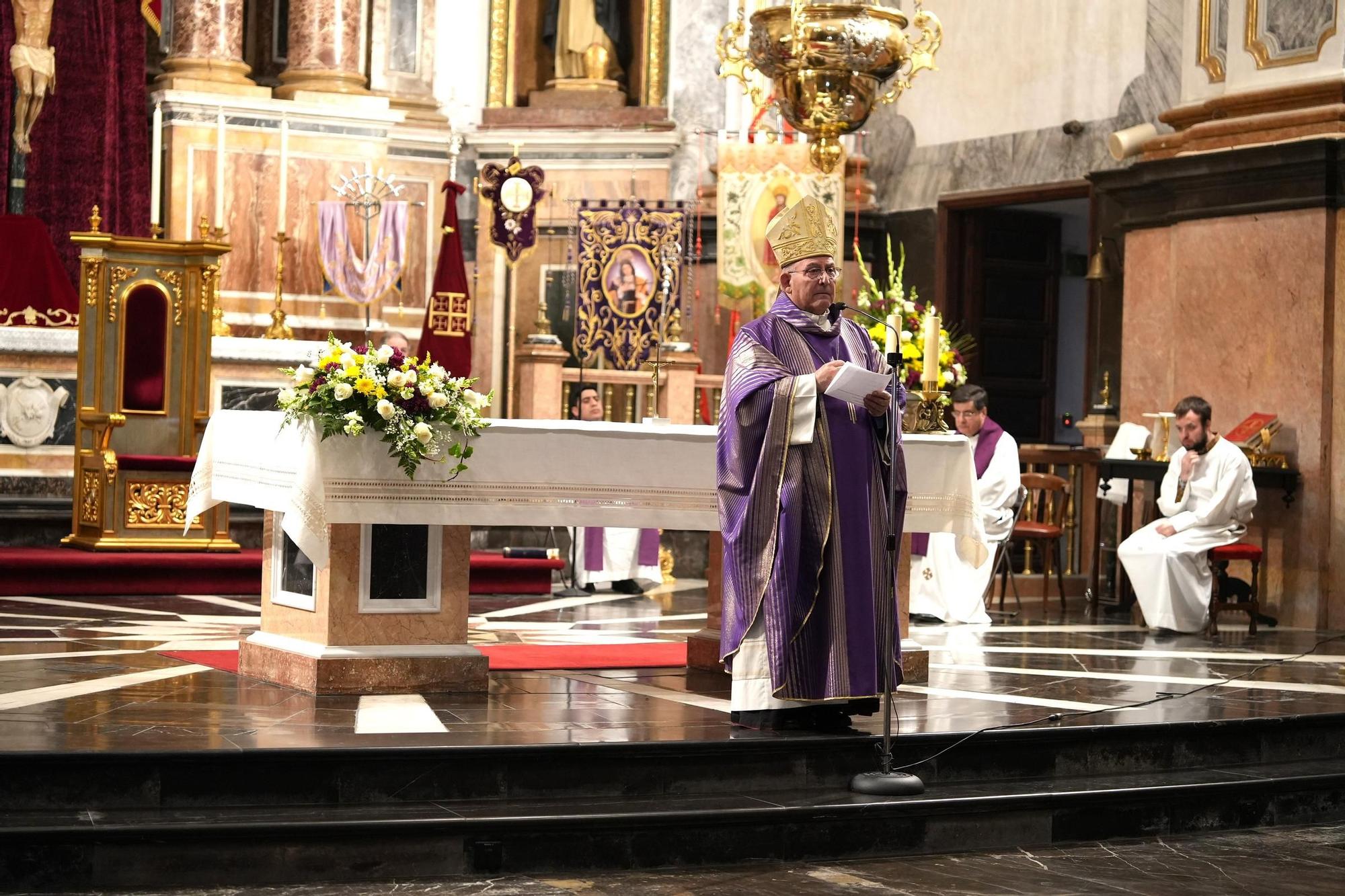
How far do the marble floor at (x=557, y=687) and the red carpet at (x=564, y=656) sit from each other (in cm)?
11

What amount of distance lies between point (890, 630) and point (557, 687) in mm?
1554

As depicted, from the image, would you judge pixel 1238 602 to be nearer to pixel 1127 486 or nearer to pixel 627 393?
pixel 1127 486

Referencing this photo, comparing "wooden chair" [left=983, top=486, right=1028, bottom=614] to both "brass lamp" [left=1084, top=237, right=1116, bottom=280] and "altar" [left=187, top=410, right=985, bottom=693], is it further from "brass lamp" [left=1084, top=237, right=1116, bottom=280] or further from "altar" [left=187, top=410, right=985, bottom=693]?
"altar" [left=187, top=410, right=985, bottom=693]

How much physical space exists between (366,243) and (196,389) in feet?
9.25

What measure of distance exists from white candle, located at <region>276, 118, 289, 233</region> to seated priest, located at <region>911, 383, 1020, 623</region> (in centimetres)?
578

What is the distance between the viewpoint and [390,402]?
6.24m

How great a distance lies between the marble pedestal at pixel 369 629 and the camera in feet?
21.1

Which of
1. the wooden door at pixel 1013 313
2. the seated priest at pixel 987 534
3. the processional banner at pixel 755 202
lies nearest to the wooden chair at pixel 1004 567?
the seated priest at pixel 987 534

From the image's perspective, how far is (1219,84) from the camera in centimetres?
1102

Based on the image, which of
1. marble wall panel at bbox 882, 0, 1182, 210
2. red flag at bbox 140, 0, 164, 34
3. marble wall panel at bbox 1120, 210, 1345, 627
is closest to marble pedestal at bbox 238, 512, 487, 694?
marble wall panel at bbox 1120, 210, 1345, 627

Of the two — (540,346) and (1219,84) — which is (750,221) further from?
(1219,84)

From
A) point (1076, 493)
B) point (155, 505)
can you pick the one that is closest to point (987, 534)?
point (1076, 493)

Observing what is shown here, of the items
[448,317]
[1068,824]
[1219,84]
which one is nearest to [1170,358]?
[1219,84]

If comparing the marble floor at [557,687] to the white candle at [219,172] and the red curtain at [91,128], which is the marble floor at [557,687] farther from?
the red curtain at [91,128]
